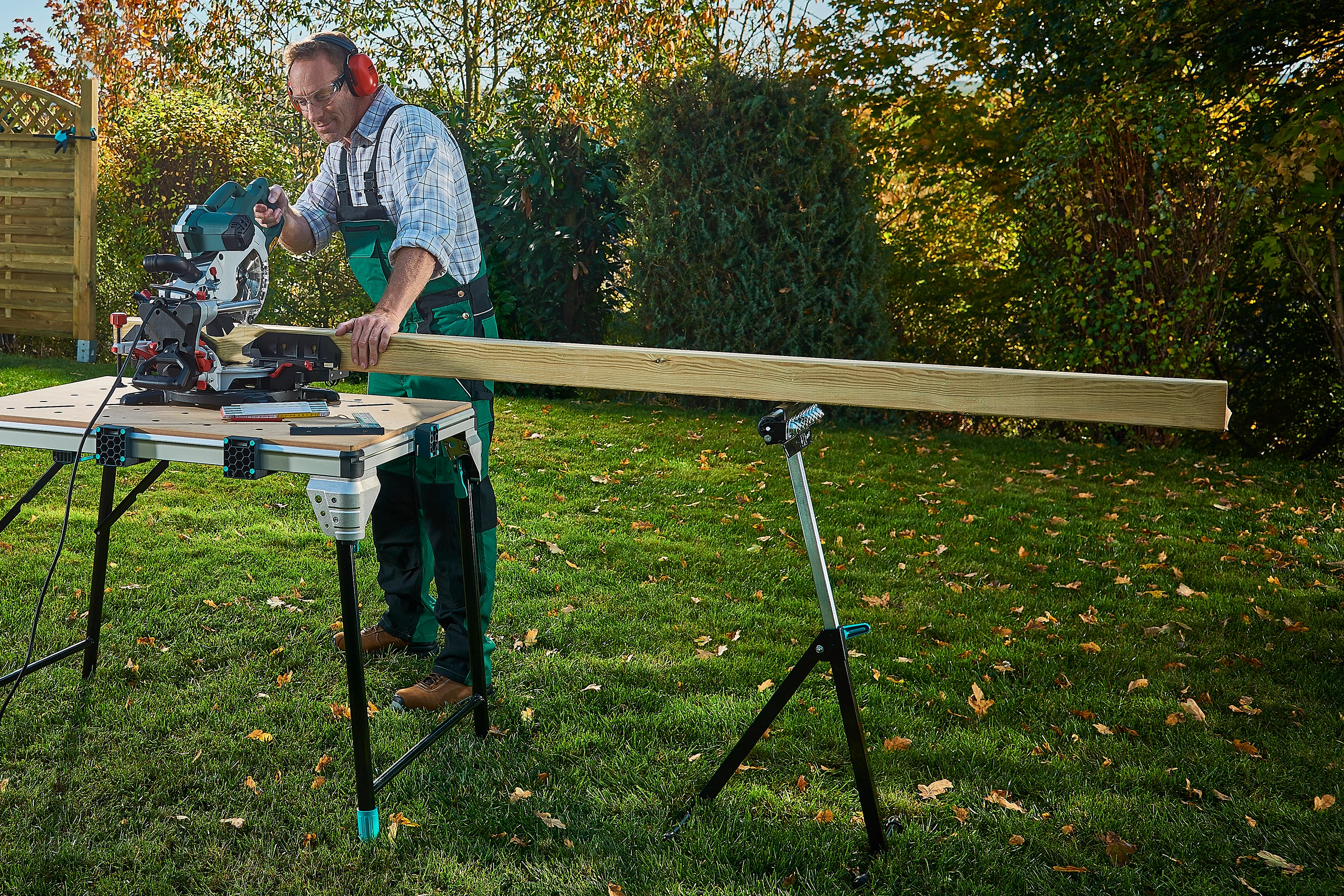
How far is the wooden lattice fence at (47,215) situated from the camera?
1002cm

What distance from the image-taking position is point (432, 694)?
11.2ft

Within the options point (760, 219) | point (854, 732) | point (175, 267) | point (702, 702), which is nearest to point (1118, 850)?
A: point (854, 732)

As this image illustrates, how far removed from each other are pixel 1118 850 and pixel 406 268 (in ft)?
8.85

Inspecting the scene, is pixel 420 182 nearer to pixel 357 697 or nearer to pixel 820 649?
pixel 357 697

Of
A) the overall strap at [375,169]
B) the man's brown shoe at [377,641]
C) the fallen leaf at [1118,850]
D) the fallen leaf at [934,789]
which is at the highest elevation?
the overall strap at [375,169]

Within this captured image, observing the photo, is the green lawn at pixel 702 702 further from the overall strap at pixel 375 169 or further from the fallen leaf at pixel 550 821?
the overall strap at pixel 375 169

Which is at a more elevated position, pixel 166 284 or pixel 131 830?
pixel 166 284

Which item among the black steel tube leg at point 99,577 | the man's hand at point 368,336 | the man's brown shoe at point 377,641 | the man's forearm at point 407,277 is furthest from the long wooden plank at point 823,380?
the man's brown shoe at point 377,641

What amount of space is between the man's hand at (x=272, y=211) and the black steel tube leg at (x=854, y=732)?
2351 mm

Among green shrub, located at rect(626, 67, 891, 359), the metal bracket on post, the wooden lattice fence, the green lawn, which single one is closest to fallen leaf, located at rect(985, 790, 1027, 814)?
the green lawn

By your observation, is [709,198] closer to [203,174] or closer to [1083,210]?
[1083,210]

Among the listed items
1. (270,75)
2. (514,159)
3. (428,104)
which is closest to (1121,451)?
(514,159)

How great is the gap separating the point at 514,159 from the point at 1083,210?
532cm

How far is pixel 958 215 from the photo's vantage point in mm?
9930
